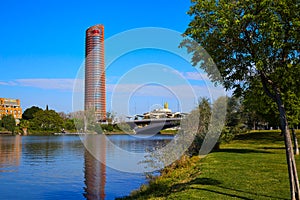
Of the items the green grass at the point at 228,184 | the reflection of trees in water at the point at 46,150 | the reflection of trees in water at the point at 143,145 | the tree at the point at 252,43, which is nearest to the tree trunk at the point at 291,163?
the tree at the point at 252,43

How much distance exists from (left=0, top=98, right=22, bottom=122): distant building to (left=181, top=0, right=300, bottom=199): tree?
560ft

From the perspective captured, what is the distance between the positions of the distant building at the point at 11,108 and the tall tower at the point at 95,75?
9443 cm

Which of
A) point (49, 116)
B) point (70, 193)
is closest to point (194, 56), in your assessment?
point (70, 193)

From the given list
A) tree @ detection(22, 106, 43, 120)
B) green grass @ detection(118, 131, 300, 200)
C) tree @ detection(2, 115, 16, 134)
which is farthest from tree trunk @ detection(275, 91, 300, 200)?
tree @ detection(22, 106, 43, 120)

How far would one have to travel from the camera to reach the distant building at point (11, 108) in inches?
6786

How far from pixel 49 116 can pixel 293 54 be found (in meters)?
141

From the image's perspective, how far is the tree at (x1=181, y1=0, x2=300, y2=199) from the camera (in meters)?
10.3

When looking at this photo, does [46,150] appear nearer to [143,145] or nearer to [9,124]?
[143,145]

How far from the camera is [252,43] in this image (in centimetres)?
1139

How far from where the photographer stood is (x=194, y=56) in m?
12.4

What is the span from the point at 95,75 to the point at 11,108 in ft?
443

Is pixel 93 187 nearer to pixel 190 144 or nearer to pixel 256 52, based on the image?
pixel 190 144

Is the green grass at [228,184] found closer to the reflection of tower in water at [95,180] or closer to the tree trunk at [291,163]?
the tree trunk at [291,163]

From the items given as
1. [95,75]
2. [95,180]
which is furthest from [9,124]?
[95,180]
